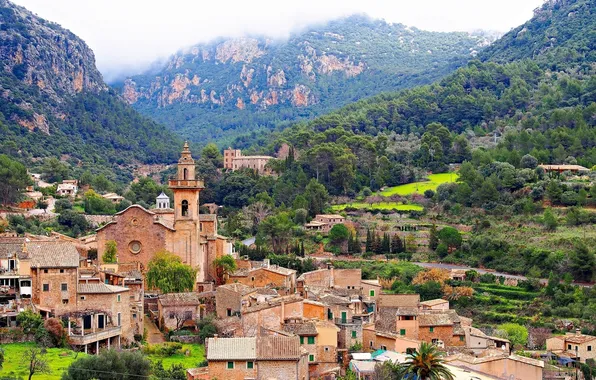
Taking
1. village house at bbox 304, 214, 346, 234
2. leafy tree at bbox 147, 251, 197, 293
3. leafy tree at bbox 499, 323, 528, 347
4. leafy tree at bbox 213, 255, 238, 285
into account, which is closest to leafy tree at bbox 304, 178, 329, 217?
village house at bbox 304, 214, 346, 234

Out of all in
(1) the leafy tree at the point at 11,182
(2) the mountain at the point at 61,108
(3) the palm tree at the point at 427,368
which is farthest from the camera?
(2) the mountain at the point at 61,108

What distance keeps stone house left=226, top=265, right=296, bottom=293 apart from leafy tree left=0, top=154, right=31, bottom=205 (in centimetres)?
2975

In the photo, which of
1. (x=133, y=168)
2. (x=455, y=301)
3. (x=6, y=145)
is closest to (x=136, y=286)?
(x=455, y=301)

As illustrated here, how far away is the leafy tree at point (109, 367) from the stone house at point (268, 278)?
16.0 m

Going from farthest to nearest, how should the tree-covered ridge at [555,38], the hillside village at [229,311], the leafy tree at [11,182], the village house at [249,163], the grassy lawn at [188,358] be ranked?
the tree-covered ridge at [555,38], the village house at [249,163], the leafy tree at [11,182], the grassy lawn at [188,358], the hillside village at [229,311]

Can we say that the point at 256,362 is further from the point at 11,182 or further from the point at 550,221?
the point at 11,182

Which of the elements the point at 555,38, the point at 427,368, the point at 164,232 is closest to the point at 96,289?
the point at 164,232

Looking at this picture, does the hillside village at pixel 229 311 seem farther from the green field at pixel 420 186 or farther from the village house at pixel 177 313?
the green field at pixel 420 186

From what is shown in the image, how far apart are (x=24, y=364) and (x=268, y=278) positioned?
62.2 ft

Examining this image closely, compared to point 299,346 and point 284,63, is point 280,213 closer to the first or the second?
point 299,346

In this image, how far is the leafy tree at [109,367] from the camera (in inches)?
1218

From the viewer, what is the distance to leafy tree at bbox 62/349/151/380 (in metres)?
30.9

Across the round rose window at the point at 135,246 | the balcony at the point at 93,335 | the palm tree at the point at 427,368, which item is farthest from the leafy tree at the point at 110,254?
the palm tree at the point at 427,368

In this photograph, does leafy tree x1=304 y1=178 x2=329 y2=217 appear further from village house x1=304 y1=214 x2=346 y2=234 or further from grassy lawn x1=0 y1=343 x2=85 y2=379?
grassy lawn x1=0 y1=343 x2=85 y2=379
